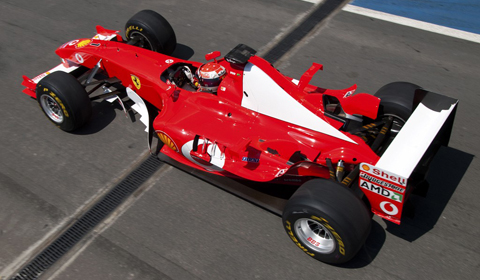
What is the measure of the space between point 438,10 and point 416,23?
101 centimetres

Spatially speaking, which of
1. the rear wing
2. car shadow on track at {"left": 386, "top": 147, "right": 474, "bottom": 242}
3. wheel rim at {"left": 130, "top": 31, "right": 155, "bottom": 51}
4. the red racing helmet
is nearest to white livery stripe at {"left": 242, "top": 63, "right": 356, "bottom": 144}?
the red racing helmet

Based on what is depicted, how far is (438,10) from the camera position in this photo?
31.9 feet

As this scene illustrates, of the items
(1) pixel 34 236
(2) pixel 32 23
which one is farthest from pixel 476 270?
(2) pixel 32 23

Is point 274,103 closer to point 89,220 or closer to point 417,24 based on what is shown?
point 89,220

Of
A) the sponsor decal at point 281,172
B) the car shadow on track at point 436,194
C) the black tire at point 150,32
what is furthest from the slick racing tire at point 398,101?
the black tire at point 150,32

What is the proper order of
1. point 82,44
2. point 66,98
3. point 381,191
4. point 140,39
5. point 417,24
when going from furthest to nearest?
point 417,24 → point 140,39 → point 82,44 → point 66,98 → point 381,191

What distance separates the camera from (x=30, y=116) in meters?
6.89

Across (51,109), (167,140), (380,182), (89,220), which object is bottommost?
(89,220)

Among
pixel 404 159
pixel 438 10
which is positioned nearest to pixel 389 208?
pixel 404 159

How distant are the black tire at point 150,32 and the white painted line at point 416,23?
361 cm

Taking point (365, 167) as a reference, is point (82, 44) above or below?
below

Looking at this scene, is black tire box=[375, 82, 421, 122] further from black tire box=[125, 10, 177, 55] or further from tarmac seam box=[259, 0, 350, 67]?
black tire box=[125, 10, 177, 55]

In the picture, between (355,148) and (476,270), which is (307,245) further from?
(476,270)

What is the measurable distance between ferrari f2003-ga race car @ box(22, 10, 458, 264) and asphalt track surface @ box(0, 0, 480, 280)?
1.10 ft
